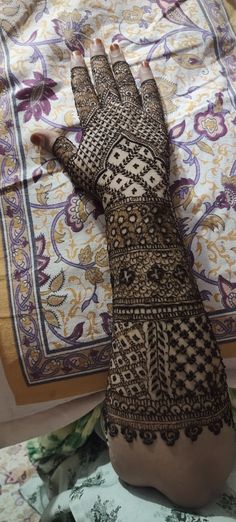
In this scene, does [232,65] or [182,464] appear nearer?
[182,464]

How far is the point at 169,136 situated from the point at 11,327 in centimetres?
43

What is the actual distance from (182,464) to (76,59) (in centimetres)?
73

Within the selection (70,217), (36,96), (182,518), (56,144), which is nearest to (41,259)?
(70,217)

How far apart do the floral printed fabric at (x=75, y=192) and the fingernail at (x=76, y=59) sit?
3 cm

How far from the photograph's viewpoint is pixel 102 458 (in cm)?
92

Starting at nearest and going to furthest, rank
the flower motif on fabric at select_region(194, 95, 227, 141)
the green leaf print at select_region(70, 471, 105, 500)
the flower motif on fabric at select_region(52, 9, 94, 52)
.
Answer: the green leaf print at select_region(70, 471, 105, 500) → the flower motif on fabric at select_region(194, 95, 227, 141) → the flower motif on fabric at select_region(52, 9, 94, 52)

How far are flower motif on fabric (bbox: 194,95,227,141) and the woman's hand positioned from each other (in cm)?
7

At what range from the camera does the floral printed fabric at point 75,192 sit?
0.82 metres

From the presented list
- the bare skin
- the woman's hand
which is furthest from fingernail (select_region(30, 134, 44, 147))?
the bare skin

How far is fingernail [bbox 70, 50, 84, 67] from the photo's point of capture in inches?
38.8

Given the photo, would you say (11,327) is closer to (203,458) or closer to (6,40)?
(203,458)

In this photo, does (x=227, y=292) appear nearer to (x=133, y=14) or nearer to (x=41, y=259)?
(x=41, y=259)

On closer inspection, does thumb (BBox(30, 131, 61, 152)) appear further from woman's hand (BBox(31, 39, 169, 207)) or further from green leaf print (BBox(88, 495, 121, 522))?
green leaf print (BBox(88, 495, 121, 522))

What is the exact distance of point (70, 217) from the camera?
87 cm
